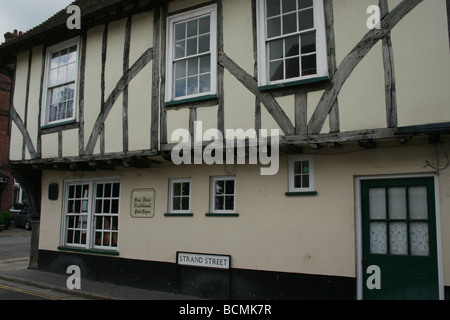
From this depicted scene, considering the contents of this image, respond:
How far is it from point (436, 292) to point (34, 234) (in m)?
10.2

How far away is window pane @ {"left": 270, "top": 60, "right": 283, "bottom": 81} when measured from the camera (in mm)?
7148

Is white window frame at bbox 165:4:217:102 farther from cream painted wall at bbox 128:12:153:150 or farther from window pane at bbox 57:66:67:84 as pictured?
window pane at bbox 57:66:67:84

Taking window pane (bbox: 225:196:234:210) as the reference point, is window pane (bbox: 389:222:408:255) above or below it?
below

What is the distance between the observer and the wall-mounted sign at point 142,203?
900cm

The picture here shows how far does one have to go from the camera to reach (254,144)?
22.8ft

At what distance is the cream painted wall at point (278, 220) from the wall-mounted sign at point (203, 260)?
0.38 ft

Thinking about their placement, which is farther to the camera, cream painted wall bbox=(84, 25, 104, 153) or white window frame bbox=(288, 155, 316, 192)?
cream painted wall bbox=(84, 25, 104, 153)

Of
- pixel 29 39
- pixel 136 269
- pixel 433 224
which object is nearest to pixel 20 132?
pixel 29 39

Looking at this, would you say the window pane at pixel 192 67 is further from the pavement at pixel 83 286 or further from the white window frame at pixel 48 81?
the pavement at pixel 83 286

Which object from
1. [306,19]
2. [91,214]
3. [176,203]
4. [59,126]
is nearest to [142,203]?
[176,203]

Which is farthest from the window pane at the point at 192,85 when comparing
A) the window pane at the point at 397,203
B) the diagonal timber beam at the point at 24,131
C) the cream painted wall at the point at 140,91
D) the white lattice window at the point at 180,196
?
the diagonal timber beam at the point at 24,131

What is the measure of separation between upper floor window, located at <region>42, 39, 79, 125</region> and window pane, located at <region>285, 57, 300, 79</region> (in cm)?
571

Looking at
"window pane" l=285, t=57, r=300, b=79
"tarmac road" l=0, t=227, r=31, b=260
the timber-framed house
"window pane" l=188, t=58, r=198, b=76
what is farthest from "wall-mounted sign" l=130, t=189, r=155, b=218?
"tarmac road" l=0, t=227, r=31, b=260
